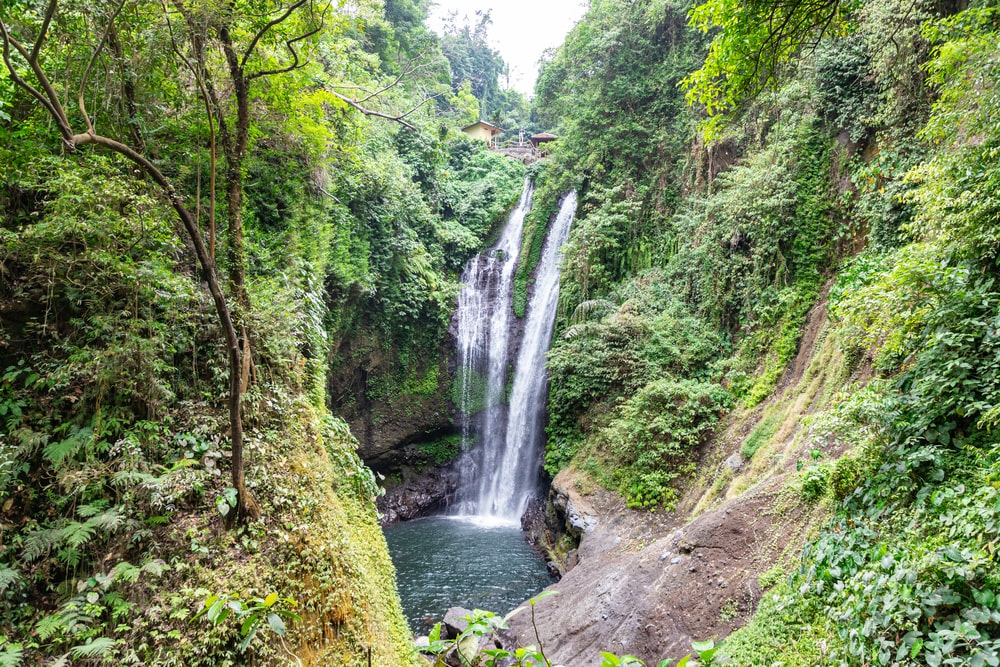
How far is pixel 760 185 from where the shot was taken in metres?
9.89

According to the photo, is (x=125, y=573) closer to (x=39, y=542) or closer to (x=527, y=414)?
(x=39, y=542)

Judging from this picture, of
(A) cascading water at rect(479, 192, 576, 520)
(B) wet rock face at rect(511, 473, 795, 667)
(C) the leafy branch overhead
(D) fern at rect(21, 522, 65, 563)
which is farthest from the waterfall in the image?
(D) fern at rect(21, 522, 65, 563)

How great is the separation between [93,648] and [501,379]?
46.6 ft

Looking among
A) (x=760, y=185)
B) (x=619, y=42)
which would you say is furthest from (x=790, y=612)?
(x=619, y=42)

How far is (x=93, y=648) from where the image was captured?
10.6 ft

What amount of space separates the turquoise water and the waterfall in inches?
61.0

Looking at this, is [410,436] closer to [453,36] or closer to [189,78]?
[189,78]

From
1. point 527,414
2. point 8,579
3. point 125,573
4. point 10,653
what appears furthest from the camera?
point 527,414

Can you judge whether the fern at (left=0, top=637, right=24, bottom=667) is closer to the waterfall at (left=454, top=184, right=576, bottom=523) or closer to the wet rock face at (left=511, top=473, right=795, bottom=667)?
the wet rock face at (left=511, top=473, right=795, bottom=667)

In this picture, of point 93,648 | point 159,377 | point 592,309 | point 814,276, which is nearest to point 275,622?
point 93,648

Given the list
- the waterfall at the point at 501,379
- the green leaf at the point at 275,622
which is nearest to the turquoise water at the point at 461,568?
the waterfall at the point at 501,379

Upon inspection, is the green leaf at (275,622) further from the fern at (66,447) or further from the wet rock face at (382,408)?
the wet rock face at (382,408)

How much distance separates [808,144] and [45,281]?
470 inches

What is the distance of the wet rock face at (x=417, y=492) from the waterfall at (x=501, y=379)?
0.54m
